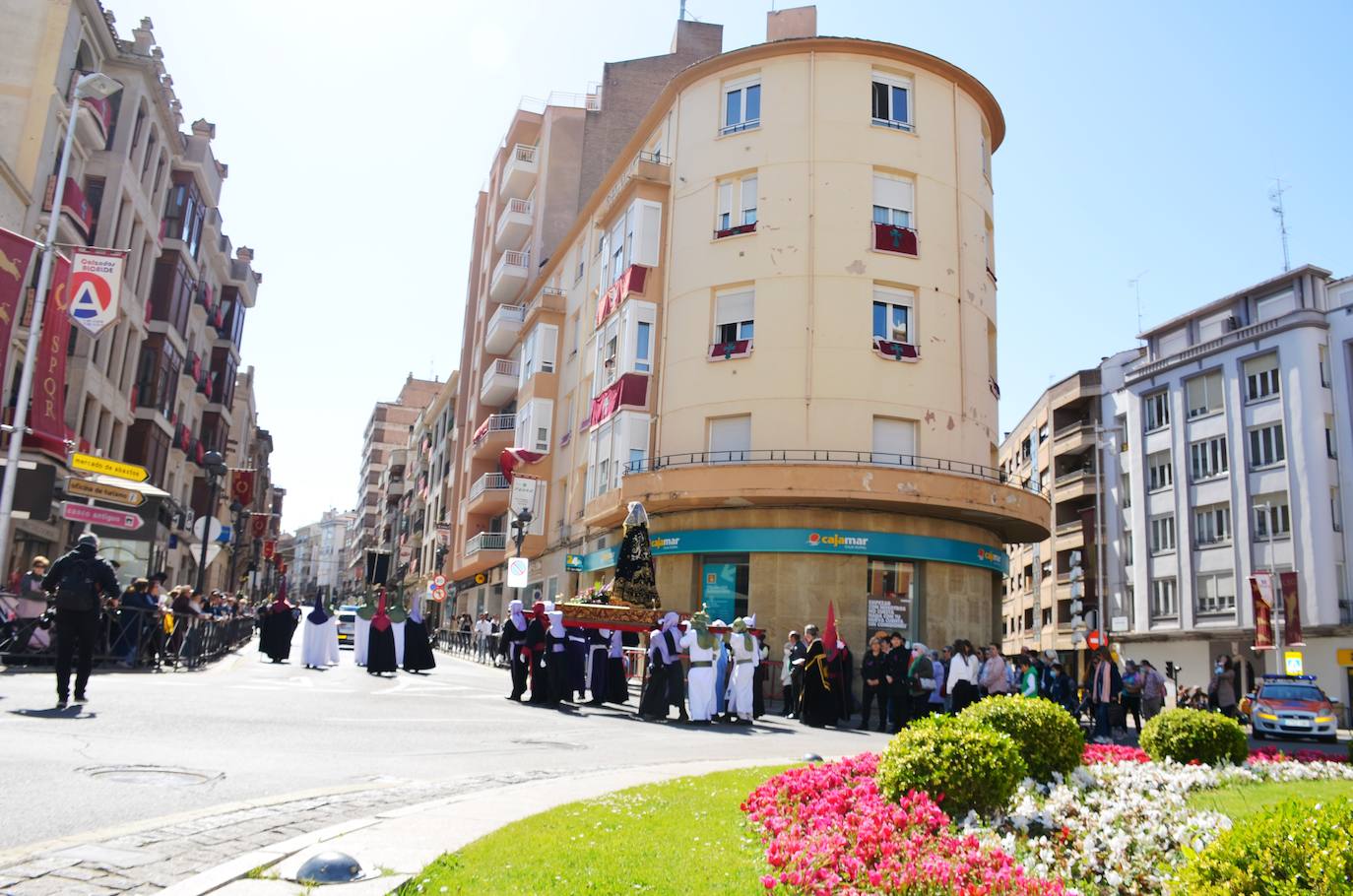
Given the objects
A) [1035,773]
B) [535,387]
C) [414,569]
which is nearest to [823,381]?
[535,387]

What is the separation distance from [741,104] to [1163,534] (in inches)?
1305

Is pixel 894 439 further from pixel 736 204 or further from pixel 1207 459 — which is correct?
pixel 1207 459

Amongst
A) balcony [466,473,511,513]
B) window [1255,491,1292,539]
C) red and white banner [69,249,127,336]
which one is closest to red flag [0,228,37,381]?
red and white banner [69,249,127,336]

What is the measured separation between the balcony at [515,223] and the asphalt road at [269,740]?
120ft

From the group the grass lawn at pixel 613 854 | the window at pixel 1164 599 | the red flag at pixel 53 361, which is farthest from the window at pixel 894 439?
the window at pixel 1164 599

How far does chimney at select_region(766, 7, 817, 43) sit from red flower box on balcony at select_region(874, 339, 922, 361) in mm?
12252

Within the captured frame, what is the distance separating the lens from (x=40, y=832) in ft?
19.3

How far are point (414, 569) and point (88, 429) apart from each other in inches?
1881

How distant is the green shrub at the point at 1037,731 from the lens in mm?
7934

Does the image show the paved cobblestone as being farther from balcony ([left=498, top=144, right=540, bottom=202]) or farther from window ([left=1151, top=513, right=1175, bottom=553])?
window ([left=1151, top=513, right=1175, bottom=553])

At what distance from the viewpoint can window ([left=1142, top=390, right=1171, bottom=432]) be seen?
2115 inches

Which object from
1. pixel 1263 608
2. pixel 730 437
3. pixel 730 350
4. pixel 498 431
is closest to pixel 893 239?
pixel 730 350

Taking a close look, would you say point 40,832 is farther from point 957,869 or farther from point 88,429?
point 88,429

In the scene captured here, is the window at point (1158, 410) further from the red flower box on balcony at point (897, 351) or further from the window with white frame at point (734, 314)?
the window with white frame at point (734, 314)
